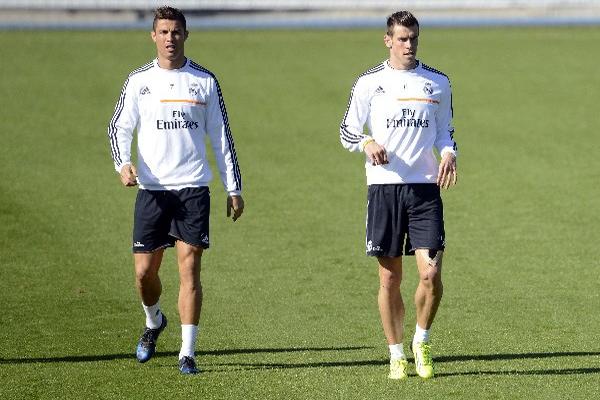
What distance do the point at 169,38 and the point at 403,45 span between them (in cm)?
156

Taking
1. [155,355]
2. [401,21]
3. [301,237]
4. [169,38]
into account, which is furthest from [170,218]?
[301,237]

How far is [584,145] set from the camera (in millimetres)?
20266

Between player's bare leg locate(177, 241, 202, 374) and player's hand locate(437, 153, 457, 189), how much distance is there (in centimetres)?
170

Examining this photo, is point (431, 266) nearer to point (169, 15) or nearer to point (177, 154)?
point (177, 154)

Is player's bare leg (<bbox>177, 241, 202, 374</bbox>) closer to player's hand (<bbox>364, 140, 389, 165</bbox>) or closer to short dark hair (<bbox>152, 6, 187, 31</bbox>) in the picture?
player's hand (<bbox>364, 140, 389, 165</bbox>)

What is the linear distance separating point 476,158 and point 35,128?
6.88 metres

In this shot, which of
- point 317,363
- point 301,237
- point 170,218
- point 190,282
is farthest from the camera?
point 301,237

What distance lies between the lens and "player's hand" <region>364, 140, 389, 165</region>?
9141mm

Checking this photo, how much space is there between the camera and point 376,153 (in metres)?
9.15

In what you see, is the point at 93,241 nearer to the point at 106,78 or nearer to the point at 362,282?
the point at 362,282

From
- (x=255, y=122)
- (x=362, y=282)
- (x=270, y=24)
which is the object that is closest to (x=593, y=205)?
(x=362, y=282)

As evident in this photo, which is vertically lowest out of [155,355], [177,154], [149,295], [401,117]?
[155,355]

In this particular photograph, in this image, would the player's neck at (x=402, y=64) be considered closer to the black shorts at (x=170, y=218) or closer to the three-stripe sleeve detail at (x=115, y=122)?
the black shorts at (x=170, y=218)

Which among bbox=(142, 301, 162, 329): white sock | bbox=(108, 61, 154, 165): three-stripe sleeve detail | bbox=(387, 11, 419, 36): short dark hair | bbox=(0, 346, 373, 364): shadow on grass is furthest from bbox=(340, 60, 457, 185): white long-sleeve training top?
bbox=(142, 301, 162, 329): white sock
